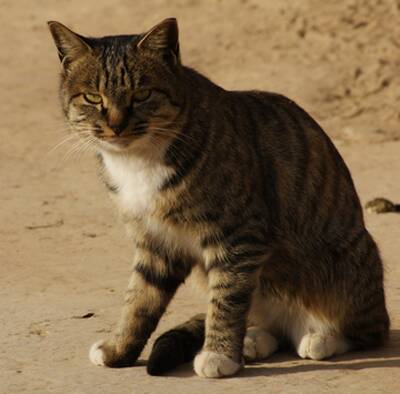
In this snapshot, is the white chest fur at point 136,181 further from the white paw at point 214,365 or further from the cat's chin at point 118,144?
the white paw at point 214,365

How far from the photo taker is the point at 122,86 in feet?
16.0

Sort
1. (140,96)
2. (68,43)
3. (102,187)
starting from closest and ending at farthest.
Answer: (140,96)
(68,43)
(102,187)

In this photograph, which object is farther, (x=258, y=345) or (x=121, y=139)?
(x=258, y=345)

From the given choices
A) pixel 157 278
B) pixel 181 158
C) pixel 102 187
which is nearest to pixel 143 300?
pixel 157 278

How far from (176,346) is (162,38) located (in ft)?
4.31

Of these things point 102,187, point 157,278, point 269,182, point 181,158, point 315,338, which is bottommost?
point 315,338

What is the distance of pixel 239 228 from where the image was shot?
4910 millimetres

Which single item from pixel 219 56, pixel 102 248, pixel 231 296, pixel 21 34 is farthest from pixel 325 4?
pixel 231 296

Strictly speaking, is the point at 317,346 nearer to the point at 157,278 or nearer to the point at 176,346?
the point at 176,346

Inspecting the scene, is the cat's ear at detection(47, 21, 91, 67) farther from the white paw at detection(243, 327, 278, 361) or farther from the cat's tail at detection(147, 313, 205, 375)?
the white paw at detection(243, 327, 278, 361)

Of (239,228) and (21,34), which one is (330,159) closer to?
(239,228)

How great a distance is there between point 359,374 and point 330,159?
104cm

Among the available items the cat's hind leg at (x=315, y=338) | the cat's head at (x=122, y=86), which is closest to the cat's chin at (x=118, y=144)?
the cat's head at (x=122, y=86)

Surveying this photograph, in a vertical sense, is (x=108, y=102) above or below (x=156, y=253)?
above
